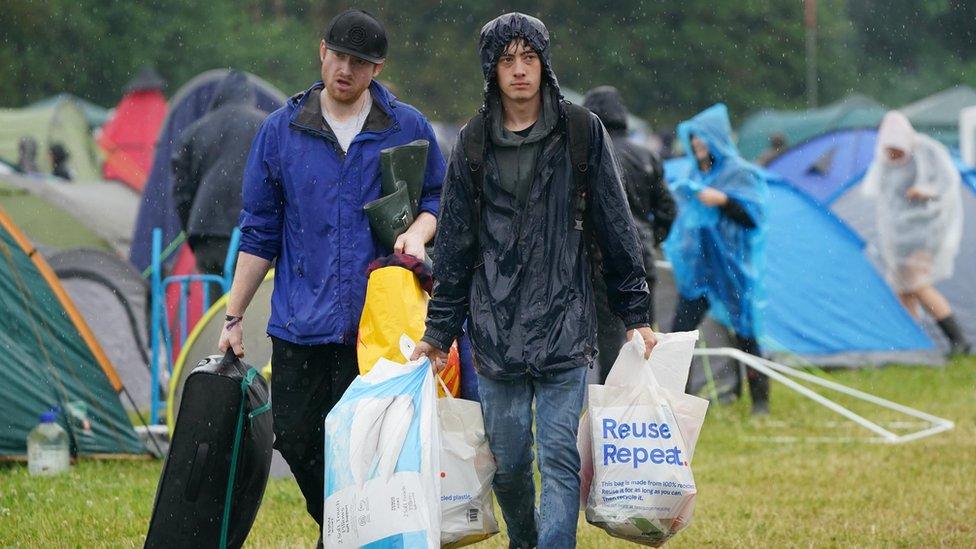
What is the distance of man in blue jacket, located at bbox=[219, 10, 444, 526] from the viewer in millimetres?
4879

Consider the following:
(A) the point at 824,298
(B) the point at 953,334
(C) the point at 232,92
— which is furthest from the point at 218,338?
(B) the point at 953,334

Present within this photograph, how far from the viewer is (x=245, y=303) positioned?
16.5 ft

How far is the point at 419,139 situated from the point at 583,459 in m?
1.17

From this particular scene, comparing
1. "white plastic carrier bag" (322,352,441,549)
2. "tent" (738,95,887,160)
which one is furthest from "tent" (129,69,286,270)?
"tent" (738,95,887,160)

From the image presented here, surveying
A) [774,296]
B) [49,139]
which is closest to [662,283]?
[774,296]

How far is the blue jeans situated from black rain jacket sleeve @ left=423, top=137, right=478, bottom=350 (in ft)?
0.69

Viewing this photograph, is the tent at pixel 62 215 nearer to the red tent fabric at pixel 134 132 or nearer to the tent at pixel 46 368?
the tent at pixel 46 368

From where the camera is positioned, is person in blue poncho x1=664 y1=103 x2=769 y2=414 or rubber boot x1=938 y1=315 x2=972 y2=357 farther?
rubber boot x1=938 y1=315 x2=972 y2=357

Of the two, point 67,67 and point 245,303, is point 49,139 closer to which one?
point 67,67

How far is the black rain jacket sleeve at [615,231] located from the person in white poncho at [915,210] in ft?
29.6

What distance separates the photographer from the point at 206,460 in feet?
15.8

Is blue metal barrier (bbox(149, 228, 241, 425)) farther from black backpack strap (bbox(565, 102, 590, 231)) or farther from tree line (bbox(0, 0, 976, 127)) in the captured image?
tree line (bbox(0, 0, 976, 127))

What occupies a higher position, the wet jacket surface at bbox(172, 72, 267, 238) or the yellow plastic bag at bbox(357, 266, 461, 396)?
the yellow plastic bag at bbox(357, 266, 461, 396)

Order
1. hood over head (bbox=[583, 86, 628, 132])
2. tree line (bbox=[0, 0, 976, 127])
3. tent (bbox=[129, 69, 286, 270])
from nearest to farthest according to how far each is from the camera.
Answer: hood over head (bbox=[583, 86, 628, 132]), tent (bbox=[129, 69, 286, 270]), tree line (bbox=[0, 0, 976, 127])
